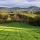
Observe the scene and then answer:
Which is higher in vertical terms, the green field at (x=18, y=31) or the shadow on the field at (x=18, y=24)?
the shadow on the field at (x=18, y=24)

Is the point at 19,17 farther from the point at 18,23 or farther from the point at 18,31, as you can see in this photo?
the point at 18,31

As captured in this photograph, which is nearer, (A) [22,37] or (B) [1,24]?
(A) [22,37]

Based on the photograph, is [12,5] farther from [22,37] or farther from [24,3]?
[22,37]

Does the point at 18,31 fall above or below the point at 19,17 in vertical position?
below

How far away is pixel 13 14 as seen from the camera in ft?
4.09

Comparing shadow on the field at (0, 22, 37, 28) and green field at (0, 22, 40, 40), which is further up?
shadow on the field at (0, 22, 37, 28)

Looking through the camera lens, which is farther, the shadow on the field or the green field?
the shadow on the field

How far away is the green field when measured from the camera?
1073mm

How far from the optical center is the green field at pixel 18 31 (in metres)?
1.07

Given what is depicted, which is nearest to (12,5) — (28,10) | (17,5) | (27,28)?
(17,5)

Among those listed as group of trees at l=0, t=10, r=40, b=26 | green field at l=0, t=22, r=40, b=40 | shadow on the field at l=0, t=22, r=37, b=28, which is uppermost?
group of trees at l=0, t=10, r=40, b=26

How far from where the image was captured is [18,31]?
3.82 ft

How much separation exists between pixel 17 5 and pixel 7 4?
0.13m

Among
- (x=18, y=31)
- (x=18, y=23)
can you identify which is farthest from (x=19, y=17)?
(x=18, y=31)
